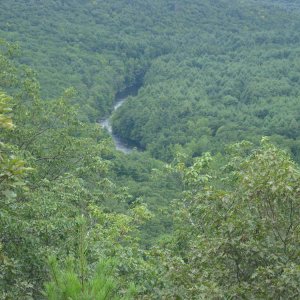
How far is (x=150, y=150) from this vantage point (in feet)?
216

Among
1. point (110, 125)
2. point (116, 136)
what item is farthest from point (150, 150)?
point (110, 125)

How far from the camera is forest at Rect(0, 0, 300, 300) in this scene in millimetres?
7734

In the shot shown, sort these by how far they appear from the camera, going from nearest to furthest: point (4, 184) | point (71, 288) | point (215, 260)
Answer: point (71, 288) < point (4, 184) < point (215, 260)

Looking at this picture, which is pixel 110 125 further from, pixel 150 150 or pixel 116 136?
pixel 150 150

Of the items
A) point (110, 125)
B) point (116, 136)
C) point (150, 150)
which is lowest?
point (116, 136)

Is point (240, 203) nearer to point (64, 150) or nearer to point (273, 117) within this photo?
point (64, 150)

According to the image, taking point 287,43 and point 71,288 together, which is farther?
point 287,43

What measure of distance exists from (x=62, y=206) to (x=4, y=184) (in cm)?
614

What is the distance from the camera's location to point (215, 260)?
321 inches

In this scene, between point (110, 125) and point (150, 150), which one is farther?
point (110, 125)

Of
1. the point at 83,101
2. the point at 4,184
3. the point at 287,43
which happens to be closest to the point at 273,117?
the point at 83,101

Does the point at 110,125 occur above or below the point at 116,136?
above

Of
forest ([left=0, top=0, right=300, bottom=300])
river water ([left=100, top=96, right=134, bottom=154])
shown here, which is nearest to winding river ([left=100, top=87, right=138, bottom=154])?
river water ([left=100, top=96, right=134, bottom=154])

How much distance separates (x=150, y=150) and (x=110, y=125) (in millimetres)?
8328
